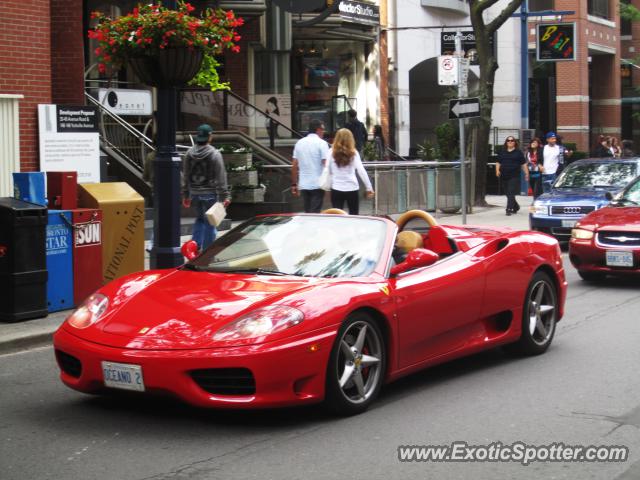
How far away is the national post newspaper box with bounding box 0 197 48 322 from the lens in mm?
9891

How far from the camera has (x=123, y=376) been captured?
6.21 meters

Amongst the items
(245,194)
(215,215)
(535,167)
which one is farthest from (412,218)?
(535,167)

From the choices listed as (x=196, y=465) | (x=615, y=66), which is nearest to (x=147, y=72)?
(x=196, y=465)

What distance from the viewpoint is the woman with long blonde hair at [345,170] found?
49.1 feet

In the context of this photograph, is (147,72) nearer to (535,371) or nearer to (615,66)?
(535,371)

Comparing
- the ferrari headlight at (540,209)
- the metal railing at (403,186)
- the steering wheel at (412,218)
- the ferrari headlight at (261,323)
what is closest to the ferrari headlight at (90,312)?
the ferrari headlight at (261,323)

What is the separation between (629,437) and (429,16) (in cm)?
2981

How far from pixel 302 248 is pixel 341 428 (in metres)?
1.50

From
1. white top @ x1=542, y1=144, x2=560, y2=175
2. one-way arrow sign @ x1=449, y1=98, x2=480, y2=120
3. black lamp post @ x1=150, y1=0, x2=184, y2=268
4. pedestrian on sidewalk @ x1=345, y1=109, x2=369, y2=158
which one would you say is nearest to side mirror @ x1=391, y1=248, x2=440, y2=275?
black lamp post @ x1=150, y1=0, x2=184, y2=268

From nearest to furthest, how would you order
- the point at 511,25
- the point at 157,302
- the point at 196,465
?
1. the point at 196,465
2. the point at 157,302
3. the point at 511,25

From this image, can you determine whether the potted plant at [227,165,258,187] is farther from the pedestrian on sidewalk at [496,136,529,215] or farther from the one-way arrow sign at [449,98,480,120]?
the pedestrian on sidewalk at [496,136,529,215]

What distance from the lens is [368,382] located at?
682 centimetres

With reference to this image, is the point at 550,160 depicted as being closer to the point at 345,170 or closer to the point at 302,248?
the point at 345,170

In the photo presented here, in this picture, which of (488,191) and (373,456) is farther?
(488,191)
